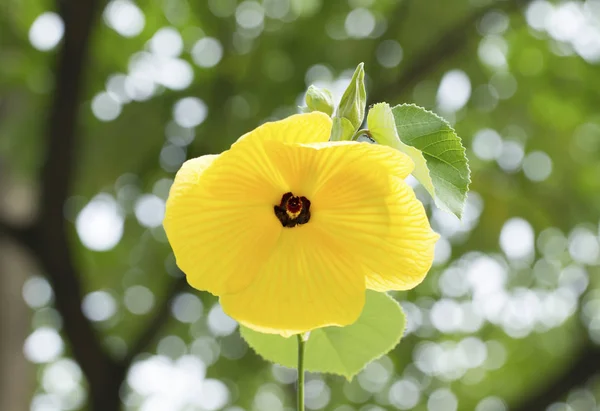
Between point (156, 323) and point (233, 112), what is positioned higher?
point (233, 112)

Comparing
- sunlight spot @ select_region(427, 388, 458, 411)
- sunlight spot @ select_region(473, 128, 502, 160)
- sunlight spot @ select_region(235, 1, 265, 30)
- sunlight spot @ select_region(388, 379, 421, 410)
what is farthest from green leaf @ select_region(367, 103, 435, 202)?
sunlight spot @ select_region(427, 388, 458, 411)

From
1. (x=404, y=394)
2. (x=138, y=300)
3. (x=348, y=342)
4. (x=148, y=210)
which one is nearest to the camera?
(x=348, y=342)

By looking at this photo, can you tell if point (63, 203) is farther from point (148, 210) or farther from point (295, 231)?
point (295, 231)

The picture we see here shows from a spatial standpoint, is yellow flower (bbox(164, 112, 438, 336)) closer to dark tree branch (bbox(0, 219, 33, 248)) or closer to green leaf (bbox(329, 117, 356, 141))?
green leaf (bbox(329, 117, 356, 141))

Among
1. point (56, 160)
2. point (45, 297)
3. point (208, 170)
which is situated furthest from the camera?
point (45, 297)

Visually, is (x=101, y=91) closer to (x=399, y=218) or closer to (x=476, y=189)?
(x=476, y=189)

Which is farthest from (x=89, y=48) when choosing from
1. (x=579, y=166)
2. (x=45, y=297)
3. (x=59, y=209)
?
(x=45, y=297)

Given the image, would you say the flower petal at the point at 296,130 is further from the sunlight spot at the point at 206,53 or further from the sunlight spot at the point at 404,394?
the sunlight spot at the point at 404,394

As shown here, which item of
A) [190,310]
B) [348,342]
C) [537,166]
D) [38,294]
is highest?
[348,342]

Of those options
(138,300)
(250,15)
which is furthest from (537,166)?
(138,300)
